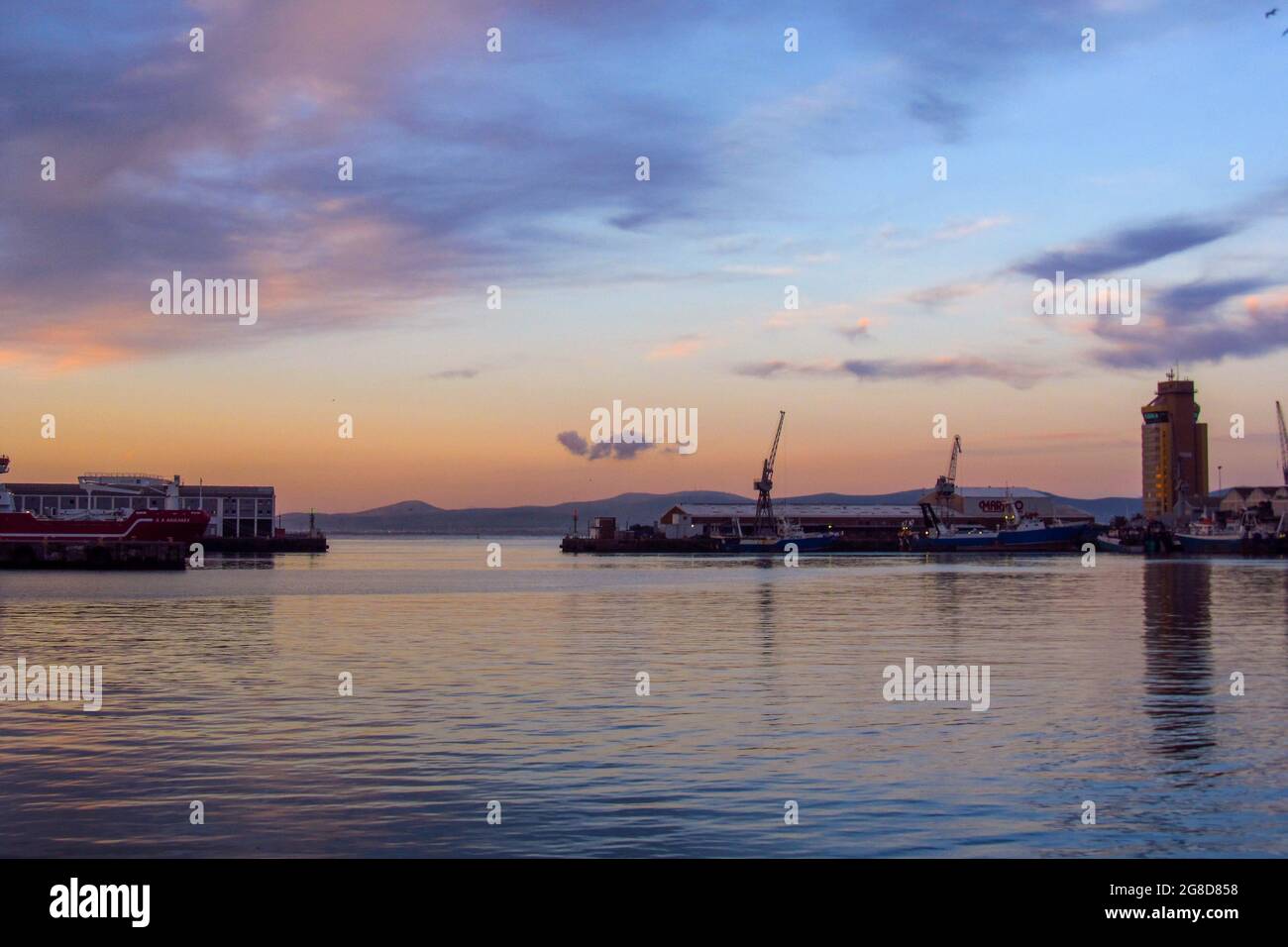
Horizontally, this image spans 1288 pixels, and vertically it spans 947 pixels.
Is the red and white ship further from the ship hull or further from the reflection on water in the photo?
the reflection on water

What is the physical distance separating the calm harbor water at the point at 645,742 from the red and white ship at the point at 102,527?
296 ft

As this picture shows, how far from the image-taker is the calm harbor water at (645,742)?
17047 mm

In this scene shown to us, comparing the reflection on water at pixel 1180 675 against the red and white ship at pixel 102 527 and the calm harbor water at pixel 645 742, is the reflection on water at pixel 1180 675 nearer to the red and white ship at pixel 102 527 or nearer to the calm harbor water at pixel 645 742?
the calm harbor water at pixel 645 742

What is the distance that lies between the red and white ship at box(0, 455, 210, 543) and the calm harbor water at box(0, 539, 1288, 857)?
90107 millimetres

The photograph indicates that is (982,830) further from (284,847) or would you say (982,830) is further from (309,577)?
(309,577)

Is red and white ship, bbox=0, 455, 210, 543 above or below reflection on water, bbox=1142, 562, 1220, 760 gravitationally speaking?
above

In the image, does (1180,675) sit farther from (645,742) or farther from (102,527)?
(102,527)

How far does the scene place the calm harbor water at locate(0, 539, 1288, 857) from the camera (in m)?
17.0

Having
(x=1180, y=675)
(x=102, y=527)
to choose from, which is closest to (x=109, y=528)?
(x=102, y=527)

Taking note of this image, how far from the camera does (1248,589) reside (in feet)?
291

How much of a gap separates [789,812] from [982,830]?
2.66 m
